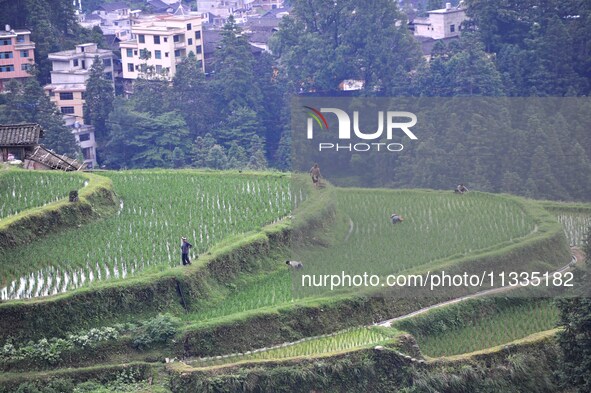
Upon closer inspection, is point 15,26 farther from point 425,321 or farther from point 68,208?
point 425,321

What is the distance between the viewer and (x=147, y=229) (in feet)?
79.9

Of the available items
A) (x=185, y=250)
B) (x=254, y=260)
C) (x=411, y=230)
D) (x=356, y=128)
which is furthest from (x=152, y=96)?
(x=185, y=250)

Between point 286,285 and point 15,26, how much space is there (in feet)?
96.3

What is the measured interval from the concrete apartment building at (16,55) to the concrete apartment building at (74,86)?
881 mm

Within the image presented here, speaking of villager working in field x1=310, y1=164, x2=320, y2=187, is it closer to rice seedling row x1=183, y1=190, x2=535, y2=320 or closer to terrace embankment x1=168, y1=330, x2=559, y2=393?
rice seedling row x1=183, y1=190, x2=535, y2=320

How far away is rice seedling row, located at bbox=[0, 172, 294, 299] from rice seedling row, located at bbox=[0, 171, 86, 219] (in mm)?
1071

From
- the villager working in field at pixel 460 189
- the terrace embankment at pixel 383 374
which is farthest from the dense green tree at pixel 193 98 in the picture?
the terrace embankment at pixel 383 374

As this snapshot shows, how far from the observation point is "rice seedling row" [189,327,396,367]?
20156mm

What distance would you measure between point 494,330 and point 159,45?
97.7ft

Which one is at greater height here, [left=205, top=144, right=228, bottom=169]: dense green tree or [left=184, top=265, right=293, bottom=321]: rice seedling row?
[left=184, top=265, right=293, bottom=321]: rice seedling row

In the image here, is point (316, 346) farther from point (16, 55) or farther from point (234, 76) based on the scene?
point (16, 55)

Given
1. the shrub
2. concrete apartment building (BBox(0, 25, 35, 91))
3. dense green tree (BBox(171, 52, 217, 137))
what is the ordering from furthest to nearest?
concrete apartment building (BBox(0, 25, 35, 91)) < dense green tree (BBox(171, 52, 217, 137)) < the shrub

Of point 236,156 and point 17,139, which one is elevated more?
point 17,139

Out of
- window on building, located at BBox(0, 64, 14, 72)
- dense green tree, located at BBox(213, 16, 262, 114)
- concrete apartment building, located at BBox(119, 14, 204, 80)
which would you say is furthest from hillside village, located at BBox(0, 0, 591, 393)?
window on building, located at BBox(0, 64, 14, 72)
